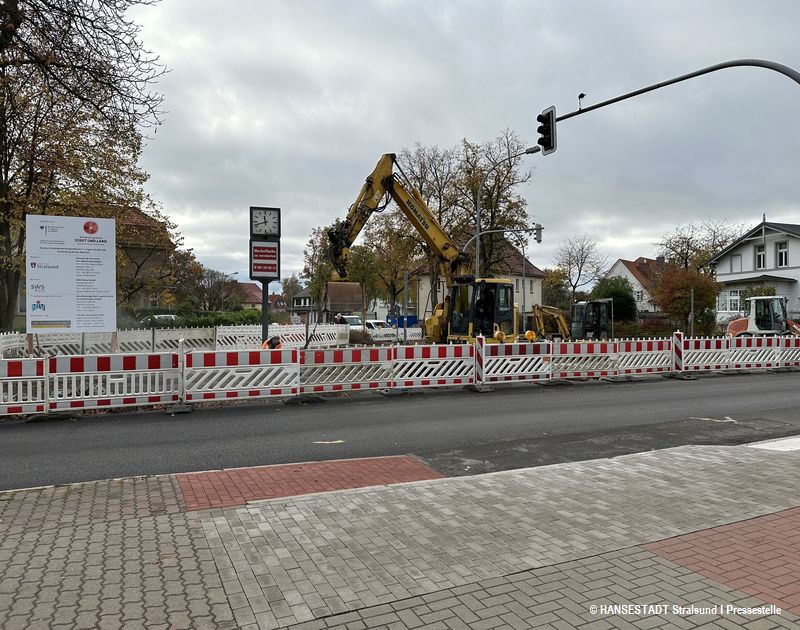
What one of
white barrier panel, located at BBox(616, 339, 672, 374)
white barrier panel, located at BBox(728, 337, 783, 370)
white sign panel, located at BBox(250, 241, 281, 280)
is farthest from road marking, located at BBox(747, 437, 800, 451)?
white barrier panel, located at BBox(728, 337, 783, 370)

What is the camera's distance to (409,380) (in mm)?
14750

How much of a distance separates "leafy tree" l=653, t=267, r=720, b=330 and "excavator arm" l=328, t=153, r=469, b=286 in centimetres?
2286

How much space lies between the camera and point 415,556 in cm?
430

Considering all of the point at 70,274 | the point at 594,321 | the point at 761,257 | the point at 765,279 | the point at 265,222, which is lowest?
the point at 594,321

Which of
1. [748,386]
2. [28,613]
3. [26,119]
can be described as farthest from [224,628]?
[26,119]

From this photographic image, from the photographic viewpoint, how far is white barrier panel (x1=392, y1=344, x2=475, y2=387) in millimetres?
14711

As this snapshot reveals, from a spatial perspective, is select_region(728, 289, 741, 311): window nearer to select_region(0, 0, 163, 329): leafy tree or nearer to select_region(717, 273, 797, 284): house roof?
select_region(717, 273, 797, 284): house roof

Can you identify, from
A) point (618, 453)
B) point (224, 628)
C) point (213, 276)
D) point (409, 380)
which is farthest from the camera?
point (213, 276)

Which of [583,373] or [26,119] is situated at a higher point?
[26,119]

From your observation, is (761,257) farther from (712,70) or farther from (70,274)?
(70,274)


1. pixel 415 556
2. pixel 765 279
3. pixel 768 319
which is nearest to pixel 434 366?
pixel 415 556

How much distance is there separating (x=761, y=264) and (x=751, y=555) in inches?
2211

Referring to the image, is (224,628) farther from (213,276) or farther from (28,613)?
(213,276)

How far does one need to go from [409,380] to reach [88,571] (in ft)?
36.1
